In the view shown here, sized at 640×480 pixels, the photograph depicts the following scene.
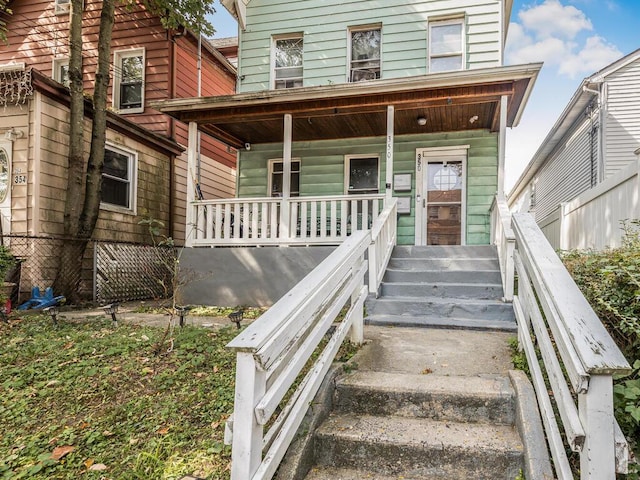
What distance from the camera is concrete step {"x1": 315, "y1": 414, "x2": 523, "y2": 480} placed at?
203 cm

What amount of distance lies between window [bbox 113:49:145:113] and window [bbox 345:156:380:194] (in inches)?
220

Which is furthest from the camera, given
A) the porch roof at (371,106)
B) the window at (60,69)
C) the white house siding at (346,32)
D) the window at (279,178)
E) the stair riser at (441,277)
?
the window at (60,69)

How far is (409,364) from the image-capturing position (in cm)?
301

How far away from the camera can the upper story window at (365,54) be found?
8.49 m

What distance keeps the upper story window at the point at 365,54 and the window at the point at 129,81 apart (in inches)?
209

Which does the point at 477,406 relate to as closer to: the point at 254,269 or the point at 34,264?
the point at 254,269

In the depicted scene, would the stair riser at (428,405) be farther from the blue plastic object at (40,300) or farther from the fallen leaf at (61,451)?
the blue plastic object at (40,300)

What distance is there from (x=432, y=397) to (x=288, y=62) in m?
8.33

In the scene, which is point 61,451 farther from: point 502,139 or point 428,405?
point 502,139

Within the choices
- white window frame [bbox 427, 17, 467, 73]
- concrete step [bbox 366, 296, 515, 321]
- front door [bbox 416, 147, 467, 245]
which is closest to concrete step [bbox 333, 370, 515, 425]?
concrete step [bbox 366, 296, 515, 321]

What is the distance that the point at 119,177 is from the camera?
27.1 ft

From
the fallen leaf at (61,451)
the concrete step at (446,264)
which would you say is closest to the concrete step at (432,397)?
the fallen leaf at (61,451)

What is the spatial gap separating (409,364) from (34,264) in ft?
20.7

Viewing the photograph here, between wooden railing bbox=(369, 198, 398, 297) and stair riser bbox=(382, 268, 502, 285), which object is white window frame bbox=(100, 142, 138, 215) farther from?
stair riser bbox=(382, 268, 502, 285)
